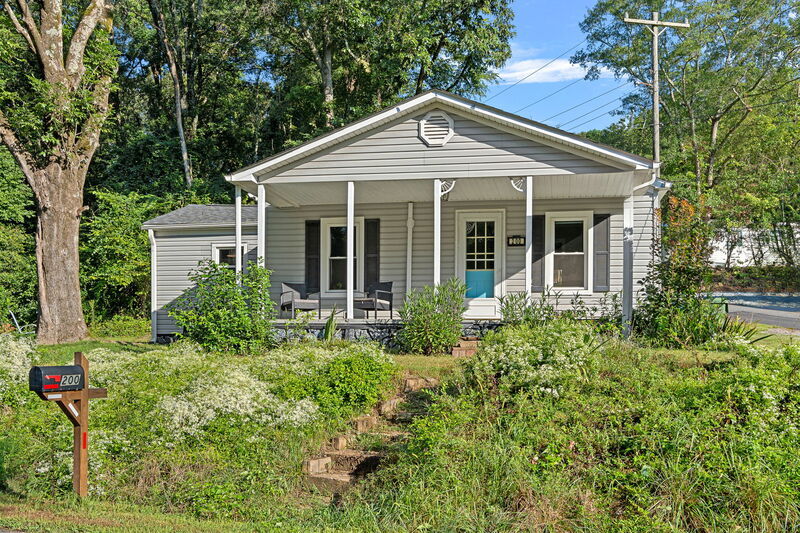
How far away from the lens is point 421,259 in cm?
1386

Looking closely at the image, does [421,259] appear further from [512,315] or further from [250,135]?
[250,135]

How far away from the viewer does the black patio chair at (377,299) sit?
481 inches

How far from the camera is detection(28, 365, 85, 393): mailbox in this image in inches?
192

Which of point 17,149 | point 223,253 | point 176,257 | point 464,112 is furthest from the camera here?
point 176,257

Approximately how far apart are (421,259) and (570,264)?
129 inches

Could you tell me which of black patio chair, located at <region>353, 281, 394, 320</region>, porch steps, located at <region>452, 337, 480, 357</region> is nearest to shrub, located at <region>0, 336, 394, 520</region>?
porch steps, located at <region>452, 337, 480, 357</region>

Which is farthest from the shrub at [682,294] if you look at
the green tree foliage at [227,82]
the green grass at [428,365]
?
the green tree foliage at [227,82]

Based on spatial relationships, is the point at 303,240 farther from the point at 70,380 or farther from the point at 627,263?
the point at 70,380

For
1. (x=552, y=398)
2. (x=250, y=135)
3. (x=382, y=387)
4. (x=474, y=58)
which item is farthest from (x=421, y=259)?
(x=250, y=135)

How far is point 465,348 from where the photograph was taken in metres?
10.2

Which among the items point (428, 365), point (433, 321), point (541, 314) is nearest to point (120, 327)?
point (433, 321)

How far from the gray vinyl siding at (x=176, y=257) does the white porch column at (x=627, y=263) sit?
30.3 ft

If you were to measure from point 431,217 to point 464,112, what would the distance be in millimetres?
3215

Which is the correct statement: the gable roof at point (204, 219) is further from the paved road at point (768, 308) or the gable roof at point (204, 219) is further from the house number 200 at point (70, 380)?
the paved road at point (768, 308)
